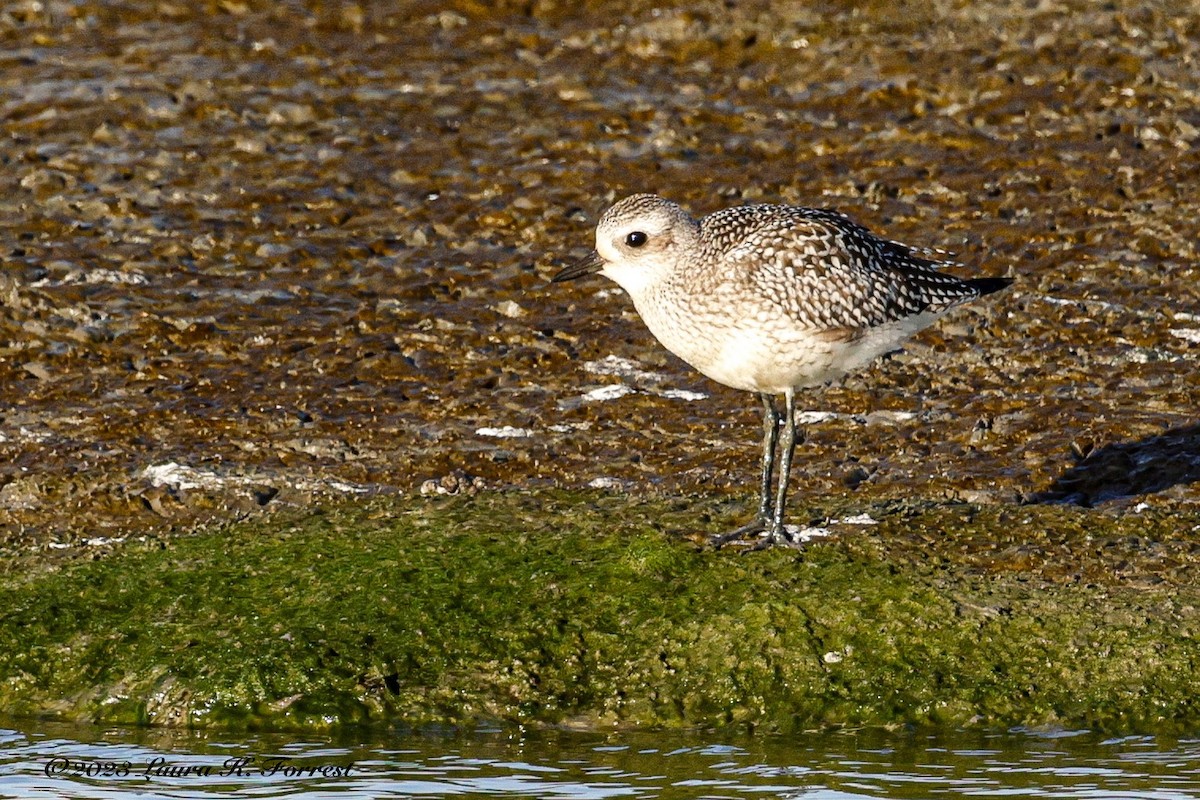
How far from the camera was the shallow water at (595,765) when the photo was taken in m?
8.19

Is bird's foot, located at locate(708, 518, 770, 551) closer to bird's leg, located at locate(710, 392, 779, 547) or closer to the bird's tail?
bird's leg, located at locate(710, 392, 779, 547)

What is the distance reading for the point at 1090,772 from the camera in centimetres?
837

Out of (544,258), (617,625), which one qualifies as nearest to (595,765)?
(617,625)

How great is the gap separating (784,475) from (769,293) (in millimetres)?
1071

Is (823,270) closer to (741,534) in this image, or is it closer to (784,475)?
(784,475)

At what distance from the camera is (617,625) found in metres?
9.75

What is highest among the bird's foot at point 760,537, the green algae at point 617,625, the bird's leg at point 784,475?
the bird's leg at point 784,475

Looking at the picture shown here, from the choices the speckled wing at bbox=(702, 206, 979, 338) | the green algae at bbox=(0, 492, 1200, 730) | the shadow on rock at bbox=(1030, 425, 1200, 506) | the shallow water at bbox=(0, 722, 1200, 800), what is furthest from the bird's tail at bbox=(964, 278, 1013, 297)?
the shallow water at bbox=(0, 722, 1200, 800)

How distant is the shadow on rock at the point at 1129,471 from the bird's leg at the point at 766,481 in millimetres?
1647

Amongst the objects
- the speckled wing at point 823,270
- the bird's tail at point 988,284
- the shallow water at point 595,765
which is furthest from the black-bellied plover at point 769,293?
the shallow water at point 595,765

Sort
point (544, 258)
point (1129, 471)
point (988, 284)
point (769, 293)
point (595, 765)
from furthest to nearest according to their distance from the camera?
point (544, 258) → point (988, 284) → point (1129, 471) → point (769, 293) → point (595, 765)

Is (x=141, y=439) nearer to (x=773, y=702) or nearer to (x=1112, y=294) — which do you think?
(x=773, y=702)

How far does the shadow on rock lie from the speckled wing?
4.35ft

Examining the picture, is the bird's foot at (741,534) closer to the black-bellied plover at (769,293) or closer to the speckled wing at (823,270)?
the black-bellied plover at (769,293)
